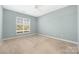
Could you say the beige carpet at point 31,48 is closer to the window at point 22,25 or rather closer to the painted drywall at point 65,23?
the window at point 22,25

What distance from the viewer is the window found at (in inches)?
78.8

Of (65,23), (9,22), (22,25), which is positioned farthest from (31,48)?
(65,23)

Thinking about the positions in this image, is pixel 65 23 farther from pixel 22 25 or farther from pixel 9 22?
pixel 9 22

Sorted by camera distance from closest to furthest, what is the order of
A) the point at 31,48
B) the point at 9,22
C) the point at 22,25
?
the point at 31,48 → the point at 22,25 → the point at 9,22

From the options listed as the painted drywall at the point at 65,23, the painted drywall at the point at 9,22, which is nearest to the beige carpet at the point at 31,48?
the painted drywall at the point at 9,22

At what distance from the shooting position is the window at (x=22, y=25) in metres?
2.00

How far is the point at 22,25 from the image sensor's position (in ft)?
6.66

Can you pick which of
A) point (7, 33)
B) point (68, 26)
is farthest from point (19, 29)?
point (68, 26)

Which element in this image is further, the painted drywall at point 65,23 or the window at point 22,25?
the painted drywall at point 65,23

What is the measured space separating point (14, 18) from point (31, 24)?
0.71 m
